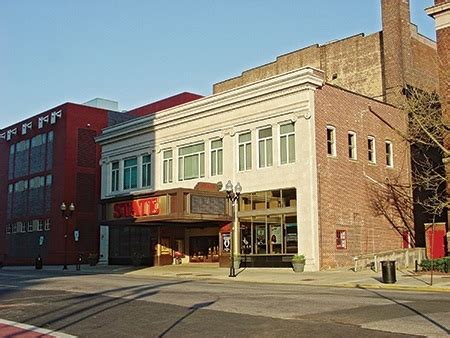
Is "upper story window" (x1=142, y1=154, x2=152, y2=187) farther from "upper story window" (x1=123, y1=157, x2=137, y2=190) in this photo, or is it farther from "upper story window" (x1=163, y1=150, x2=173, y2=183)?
"upper story window" (x1=163, y1=150, x2=173, y2=183)

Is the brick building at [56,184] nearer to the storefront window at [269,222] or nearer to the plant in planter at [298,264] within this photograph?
the storefront window at [269,222]

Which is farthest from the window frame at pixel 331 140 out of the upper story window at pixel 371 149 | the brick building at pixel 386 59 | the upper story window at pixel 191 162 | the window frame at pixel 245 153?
the upper story window at pixel 191 162

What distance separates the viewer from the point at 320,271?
113 ft

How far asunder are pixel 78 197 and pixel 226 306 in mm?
45416

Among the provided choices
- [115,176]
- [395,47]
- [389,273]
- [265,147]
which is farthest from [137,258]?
[389,273]

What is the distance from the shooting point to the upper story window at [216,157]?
42219 millimetres

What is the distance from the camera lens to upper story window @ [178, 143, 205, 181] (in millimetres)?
43719

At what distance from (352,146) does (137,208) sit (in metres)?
15.1

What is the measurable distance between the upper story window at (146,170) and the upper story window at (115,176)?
12.8ft

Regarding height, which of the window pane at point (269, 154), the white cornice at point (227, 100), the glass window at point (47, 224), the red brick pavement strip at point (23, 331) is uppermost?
the white cornice at point (227, 100)

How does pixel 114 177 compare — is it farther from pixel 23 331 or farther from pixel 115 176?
pixel 23 331

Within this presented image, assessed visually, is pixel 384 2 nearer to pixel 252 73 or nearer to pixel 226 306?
pixel 252 73

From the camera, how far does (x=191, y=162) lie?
44656 mm

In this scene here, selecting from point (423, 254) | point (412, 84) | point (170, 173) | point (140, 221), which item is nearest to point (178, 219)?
point (140, 221)
